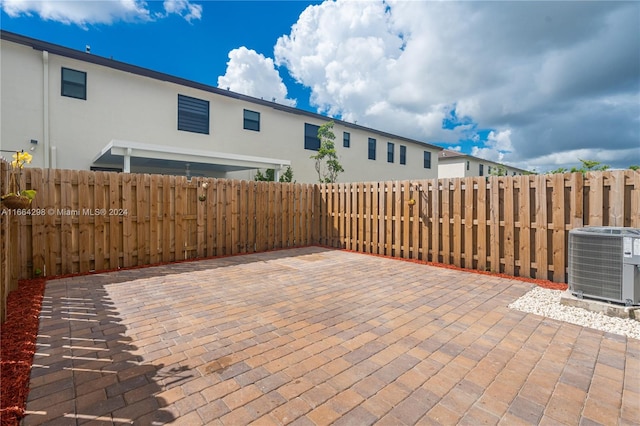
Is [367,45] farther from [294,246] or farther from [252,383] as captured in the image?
[252,383]

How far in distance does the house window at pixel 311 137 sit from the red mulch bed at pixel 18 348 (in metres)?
14.2

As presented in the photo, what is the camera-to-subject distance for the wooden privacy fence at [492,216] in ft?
16.2

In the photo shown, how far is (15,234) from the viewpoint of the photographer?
15.9ft

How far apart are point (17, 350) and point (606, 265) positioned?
6596 mm

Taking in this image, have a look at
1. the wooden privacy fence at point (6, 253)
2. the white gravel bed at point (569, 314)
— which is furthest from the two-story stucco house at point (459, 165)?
the wooden privacy fence at point (6, 253)

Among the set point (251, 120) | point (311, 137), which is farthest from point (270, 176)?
point (311, 137)

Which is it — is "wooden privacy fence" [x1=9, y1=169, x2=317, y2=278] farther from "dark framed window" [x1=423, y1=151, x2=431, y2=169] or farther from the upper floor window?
"dark framed window" [x1=423, y1=151, x2=431, y2=169]

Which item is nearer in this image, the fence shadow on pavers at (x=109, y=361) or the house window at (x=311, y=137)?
the fence shadow on pavers at (x=109, y=361)

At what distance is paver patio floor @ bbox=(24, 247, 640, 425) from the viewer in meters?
2.01

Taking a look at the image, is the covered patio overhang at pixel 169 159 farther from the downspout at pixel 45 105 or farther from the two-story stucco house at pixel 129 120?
the downspout at pixel 45 105

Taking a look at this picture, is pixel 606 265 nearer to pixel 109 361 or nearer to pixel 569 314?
pixel 569 314

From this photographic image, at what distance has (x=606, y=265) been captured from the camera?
3791mm

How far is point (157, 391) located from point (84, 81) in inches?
491

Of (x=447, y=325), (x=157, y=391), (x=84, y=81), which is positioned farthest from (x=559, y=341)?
(x=84, y=81)
